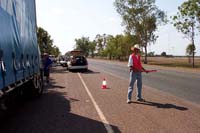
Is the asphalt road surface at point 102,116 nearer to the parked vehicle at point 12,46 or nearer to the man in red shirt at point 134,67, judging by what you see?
the man in red shirt at point 134,67

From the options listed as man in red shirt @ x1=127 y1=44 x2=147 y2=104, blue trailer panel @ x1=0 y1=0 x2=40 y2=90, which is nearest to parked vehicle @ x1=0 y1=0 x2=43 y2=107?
blue trailer panel @ x1=0 y1=0 x2=40 y2=90

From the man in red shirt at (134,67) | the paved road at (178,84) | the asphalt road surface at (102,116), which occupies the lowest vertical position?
the paved road at (178,84)

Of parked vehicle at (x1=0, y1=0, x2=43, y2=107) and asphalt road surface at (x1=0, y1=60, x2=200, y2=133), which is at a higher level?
parked vehicle at (x1=0, y1=0, x2=43, y2=107)

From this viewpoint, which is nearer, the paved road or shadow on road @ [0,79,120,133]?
shadow on road @ [0,79,120,133]

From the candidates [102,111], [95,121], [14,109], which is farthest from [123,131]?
[14,109]

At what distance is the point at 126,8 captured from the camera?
234 feet

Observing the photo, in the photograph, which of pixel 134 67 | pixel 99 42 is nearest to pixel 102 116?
pixel 134 67

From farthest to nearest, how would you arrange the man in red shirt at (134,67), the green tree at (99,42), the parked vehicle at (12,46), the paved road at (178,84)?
1. the green tree at (99,42)
2. the paved road at (178,84)
3. the man in red shirt at (134,67)
4. the parked vehicle at (12,46)

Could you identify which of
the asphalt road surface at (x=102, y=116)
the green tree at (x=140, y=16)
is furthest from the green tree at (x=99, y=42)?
the asphalt road surface at (x=102, y=116)

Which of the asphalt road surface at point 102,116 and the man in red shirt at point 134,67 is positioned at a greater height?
the man in red shirt at point 134,67

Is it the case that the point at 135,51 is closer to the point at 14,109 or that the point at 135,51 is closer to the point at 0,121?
the point at 14,109

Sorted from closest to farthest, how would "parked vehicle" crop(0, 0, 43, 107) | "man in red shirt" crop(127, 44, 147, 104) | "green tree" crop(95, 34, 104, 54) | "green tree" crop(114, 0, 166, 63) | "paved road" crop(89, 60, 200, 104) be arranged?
"parked vehicle" crop(0, 0, 43, 107), "man in red shirt" crop(127, 44, 147, 104), "paved road" crop(89, 60, 200, 104), "green tree" crop(114, 0, 166, 63), "green tree" crop(95, 34, 104, 54)

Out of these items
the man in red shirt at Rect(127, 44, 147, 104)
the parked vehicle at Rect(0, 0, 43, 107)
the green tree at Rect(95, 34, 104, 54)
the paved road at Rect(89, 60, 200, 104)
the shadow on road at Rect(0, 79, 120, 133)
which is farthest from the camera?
the green tree at Rect(95, 34, 104, 54)

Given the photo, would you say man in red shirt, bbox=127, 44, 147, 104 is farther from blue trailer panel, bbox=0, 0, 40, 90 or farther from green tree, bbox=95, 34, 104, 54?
green tree, bbox=95, 34, 104, 54
